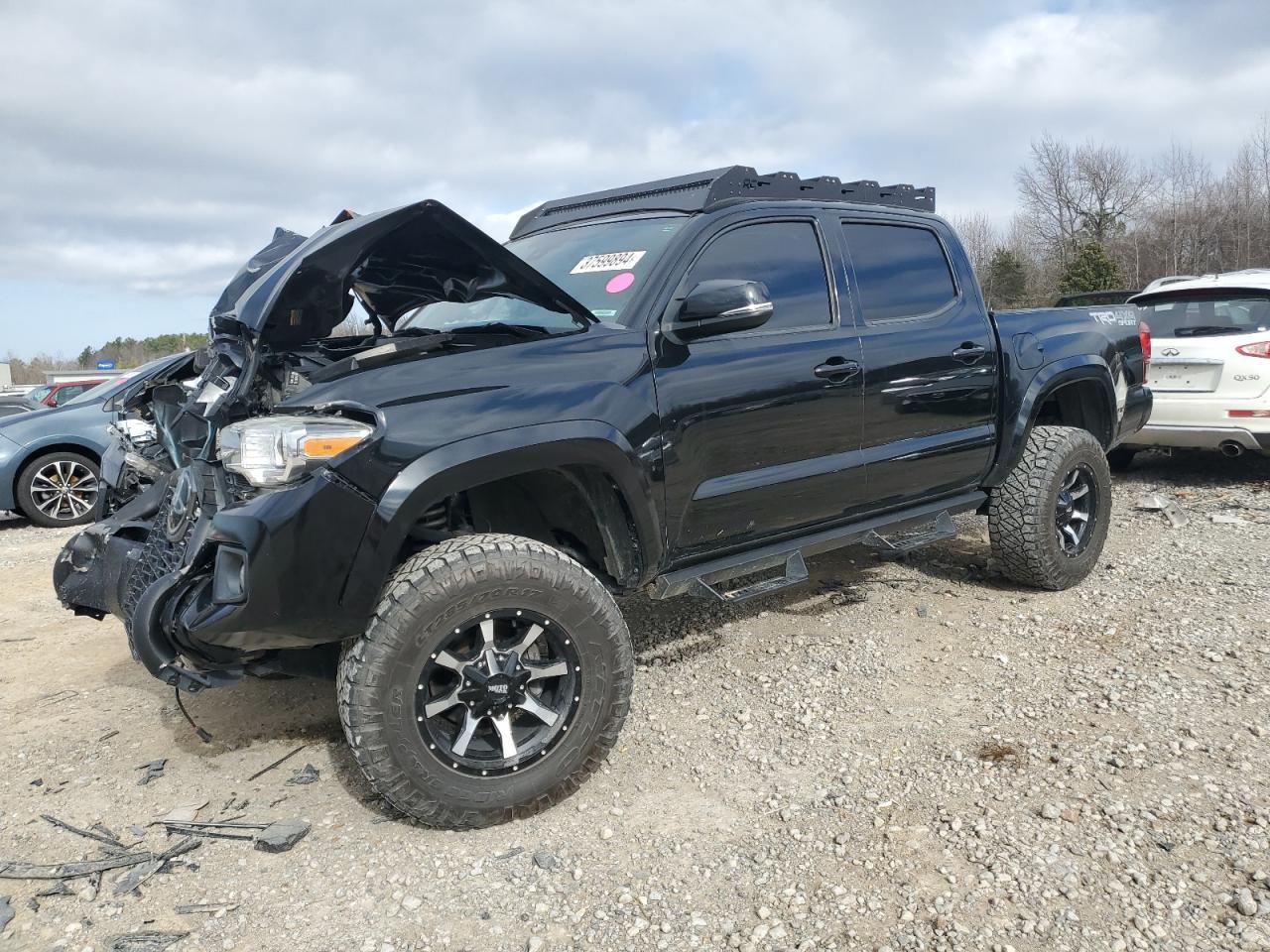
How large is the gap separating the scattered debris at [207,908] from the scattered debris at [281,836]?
251mm

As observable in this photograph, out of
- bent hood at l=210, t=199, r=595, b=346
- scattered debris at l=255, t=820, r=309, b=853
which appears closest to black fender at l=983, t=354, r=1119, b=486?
bent hood at l=210, t=199, r=595, b=346

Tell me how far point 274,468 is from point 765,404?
1760mm

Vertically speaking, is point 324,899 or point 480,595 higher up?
point 480,595

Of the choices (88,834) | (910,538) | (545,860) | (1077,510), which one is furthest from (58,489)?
(1077,510)

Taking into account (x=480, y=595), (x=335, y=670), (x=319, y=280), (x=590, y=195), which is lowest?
(x=335, y=670)

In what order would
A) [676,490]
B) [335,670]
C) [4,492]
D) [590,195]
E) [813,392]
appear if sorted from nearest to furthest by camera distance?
1. [335,670]
2. [676,490]
3. [813,392]
4. [590,195]
5. [4,492]

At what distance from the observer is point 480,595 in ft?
8.91

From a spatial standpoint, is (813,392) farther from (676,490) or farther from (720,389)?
(676,490)

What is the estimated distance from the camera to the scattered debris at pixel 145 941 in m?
2.32

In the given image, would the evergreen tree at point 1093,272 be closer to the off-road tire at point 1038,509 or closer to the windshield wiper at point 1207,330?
the windshield wiper at point 1207,330

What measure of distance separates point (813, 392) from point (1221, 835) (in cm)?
194

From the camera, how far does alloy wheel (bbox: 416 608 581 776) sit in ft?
9.03

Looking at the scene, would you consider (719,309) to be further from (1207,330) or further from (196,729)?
(1207,330)

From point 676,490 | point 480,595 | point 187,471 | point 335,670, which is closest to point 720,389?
point 676,490
